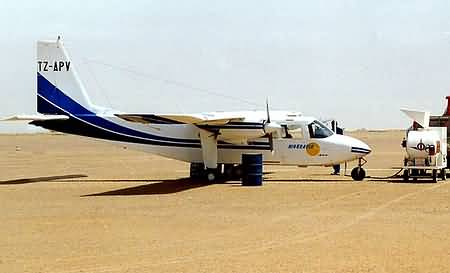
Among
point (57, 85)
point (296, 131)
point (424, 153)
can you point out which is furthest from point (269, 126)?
point (57, 85)

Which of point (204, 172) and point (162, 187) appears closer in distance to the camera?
point (162, 187)

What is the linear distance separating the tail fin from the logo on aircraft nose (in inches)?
345

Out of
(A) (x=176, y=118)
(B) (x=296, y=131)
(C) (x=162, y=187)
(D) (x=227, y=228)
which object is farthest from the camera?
(B) (x=296, y=131)

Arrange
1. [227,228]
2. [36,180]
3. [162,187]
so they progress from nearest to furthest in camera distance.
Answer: [227,228] < [162,187] < [36,180]

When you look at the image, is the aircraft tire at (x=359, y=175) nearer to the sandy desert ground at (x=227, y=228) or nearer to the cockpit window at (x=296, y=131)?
the sandy desert ground at (x=227, y=228)

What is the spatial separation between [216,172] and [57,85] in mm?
7584

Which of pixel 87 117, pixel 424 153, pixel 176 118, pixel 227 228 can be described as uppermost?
pixel 87 117

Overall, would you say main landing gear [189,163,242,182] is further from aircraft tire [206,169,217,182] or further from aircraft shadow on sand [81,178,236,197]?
aircraft shadow on sand [81,178,236,197]

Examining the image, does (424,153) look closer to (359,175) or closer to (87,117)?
(359,175)

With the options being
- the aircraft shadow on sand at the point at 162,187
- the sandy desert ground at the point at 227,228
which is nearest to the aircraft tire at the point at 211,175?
the aircraft shadow on sand at the point at 162,187

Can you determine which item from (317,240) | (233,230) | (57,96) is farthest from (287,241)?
(57,96)

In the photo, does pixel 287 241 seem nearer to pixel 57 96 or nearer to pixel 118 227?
pixel 118 227

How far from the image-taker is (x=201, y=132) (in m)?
27.9

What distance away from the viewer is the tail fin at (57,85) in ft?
96.8
